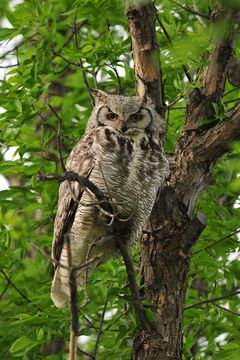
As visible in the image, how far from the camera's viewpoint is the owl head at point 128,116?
3262 mm

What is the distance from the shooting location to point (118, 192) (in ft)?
10.0

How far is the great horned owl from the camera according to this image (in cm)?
306

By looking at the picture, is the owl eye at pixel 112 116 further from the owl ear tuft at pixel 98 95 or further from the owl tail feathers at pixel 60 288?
the owl tail feathers at pixel 60 288

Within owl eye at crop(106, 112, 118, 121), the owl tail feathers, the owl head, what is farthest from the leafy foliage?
owl eye at crop(106, 112, 118, 121)

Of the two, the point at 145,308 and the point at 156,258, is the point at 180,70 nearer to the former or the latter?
the point at 156,258

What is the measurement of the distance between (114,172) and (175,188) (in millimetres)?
352

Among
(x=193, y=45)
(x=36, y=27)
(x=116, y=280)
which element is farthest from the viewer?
(x=36, y=27)

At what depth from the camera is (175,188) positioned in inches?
127

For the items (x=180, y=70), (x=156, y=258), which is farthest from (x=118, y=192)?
(x=180, y=70)

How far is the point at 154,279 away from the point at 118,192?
1.45 ft

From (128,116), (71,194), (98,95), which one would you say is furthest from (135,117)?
(71,194)

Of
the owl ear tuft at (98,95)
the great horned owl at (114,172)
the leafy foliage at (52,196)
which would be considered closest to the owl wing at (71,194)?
the great horned owl at (114,172)

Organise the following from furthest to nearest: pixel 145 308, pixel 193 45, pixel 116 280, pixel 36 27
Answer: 1. pixel 36 27
2. pixel 116 280
3. pixel 145 308
4. pixel 193 45

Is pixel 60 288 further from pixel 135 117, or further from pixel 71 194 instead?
pixel 135 117
